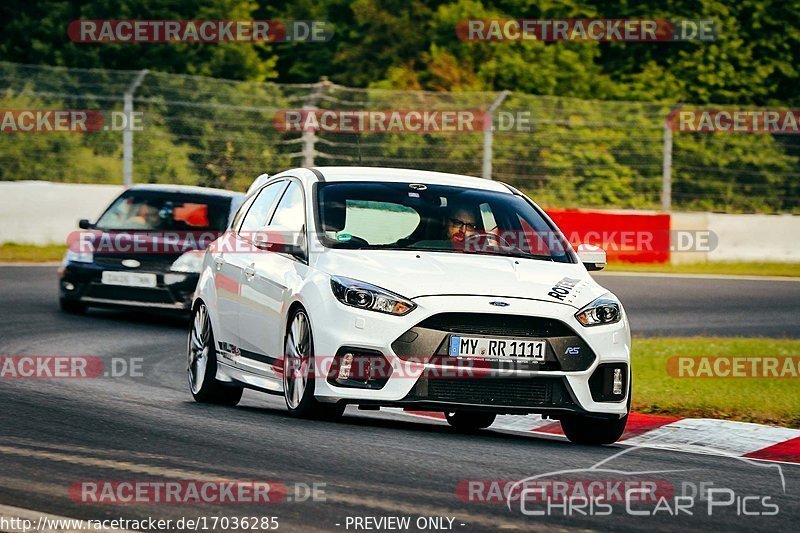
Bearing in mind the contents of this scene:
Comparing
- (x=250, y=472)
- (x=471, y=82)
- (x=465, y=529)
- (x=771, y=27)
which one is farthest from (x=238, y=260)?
(x=771, y=27)

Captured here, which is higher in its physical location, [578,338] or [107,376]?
[578,338]

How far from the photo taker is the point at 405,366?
889 cm

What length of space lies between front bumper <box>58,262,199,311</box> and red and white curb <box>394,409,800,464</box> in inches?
238

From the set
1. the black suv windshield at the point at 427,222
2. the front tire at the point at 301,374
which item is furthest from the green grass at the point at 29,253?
the front tire at the point at 301,374

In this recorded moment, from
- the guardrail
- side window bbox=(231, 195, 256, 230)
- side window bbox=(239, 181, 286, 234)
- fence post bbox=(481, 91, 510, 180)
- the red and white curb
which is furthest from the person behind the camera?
fence post bbox=(481, 91, 510, 180)

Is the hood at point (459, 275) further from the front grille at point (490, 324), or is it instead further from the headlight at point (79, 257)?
the headlight at point (79, 257)

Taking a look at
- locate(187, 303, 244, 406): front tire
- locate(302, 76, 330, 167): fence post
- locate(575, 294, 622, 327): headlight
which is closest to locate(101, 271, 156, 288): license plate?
locate(187, 303, 244, 406): front tire

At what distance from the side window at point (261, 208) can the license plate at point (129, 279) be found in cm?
589

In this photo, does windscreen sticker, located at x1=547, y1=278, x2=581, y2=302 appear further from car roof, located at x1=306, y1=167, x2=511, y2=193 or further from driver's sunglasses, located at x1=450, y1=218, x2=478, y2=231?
car roof, located at x1=306, y1=167, x2=511, y2=193

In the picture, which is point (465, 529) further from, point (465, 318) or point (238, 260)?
point (238, 260)

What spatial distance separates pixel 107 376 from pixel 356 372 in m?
4.19

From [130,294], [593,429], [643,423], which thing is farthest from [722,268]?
[593,429]

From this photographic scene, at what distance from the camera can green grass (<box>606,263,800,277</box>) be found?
27.5 metres

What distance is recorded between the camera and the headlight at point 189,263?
Answer: 1706 cm
